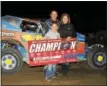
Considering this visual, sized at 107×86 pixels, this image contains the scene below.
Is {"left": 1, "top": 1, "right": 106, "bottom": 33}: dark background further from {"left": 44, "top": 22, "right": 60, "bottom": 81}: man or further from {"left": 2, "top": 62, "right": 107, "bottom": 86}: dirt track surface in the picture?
{"left": 44, "top": 22, "right": 60, "bottom": 81}: man

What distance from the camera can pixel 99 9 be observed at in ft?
61.9

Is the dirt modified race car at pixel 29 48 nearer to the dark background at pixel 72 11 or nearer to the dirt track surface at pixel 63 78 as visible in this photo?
the dirt track surface at pixel 63 78

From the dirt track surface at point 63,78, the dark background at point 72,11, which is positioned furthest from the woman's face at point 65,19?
the dark background at point 72,11

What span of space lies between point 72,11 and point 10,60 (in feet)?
38.1

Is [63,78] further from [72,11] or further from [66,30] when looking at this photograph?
[72,11]

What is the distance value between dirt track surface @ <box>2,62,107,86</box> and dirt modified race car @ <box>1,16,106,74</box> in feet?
1.16

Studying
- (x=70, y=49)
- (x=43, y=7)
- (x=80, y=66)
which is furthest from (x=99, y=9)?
(x=70, y=49)

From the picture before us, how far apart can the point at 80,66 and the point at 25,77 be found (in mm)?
2230

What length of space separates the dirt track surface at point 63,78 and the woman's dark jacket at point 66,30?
108cm

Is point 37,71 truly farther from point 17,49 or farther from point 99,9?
point 99,9

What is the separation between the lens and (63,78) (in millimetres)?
7516

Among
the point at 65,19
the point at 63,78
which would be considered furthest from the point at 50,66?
the point at 65,19

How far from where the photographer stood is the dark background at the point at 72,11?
18.2 m

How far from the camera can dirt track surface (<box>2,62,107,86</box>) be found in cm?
698
